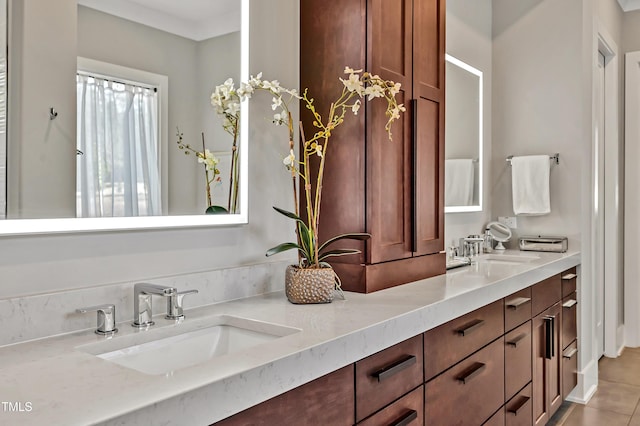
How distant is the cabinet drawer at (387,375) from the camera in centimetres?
132

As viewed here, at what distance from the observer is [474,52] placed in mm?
3406

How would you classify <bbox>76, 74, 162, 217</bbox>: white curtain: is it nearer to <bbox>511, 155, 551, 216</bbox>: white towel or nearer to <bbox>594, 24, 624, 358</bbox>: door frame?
<bbox>511, 155, 551, 216</bbox>: white towel

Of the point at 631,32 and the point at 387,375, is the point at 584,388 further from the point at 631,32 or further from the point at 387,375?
the point at 631,32

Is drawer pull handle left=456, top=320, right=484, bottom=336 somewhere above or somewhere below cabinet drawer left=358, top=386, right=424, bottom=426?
above

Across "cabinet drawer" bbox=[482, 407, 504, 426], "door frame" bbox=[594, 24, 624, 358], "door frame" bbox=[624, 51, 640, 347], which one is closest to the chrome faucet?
"cabinet drawer" bbox=[482, 407, 504, 426]

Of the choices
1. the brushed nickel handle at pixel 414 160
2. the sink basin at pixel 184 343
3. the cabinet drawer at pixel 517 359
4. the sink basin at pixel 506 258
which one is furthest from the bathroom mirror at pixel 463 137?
the sink basin at pixel 184 343

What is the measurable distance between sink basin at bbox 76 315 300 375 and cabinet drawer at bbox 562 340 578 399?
2.15 metres

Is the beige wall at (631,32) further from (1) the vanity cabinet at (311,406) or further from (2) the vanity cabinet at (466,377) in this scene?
(1) the vanity cabinet at (311,406)

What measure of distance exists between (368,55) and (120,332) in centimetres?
122

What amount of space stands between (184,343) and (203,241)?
15.1 inches

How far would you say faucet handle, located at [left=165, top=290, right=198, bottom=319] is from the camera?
1.43 m

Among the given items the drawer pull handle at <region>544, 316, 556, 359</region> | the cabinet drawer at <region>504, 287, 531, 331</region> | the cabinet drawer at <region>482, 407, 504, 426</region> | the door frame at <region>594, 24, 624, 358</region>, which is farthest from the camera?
the door frame at <region>594, 24, 624, 358</region>

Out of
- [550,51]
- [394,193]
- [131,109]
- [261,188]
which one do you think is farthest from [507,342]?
[550,51]

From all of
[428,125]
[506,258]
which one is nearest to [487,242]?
[506,258]
